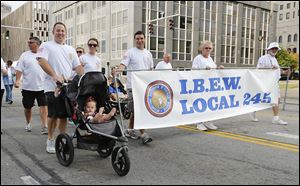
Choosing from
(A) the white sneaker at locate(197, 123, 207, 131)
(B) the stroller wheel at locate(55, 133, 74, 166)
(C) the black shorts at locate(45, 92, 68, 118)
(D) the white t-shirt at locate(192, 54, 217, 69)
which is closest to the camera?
(B) the stroller wheel at locate(55, 133, 74, 166)

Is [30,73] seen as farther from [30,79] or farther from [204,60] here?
[204,60]

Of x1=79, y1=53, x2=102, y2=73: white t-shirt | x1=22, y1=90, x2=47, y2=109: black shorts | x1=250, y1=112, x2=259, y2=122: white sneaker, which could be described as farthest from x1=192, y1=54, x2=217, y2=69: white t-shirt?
x1=22, y1=90, x2=47, y2=109: black shorts

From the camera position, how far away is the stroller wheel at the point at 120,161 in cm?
411

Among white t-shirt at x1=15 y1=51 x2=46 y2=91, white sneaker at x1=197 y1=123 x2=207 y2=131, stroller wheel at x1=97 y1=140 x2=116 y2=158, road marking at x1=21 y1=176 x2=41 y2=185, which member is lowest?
road marking at x1=21 y1=176 x2=41 y2=185

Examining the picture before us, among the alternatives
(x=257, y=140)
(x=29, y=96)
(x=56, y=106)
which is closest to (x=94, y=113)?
(x=56, y=106)

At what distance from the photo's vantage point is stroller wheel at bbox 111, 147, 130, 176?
411 centimetres

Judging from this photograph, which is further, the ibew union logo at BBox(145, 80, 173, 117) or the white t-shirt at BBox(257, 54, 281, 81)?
the white t-shirt at BBox(257, 54, 281, 81)

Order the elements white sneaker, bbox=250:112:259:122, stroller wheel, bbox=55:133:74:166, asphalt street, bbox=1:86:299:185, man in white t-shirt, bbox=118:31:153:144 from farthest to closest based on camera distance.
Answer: white sneaker, bbox=250:112:259:122
man in white t-shirt, bbox=118:31:153:144
stroller wheel, bbox=55:133:74:166
asphalt street, bbox=1:86:299:185

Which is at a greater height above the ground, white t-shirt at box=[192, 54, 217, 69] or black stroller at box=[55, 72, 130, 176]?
white t-shirt at box=[192, 54, 217, 69]

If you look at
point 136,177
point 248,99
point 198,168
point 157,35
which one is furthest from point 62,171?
point 157,35

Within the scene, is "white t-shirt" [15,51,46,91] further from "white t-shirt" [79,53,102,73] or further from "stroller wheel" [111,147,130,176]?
"stroller wheel" [111,147,130,176]

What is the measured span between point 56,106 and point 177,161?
1.95m

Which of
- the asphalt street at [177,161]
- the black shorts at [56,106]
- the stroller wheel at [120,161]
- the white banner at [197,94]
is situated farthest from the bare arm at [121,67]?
the stroller wheel at [120,161]

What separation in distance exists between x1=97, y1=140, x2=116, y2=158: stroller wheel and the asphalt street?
3.1 inches
